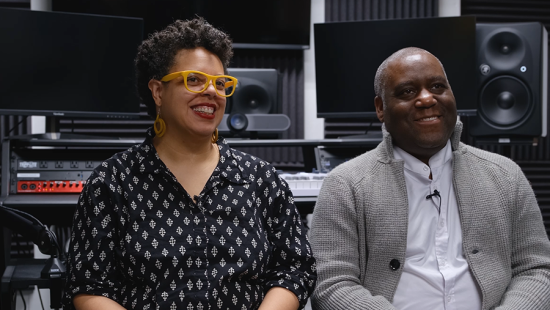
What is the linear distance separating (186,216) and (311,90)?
2.98m

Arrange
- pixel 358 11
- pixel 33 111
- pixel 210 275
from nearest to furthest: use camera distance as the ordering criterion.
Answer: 1. pixel 210 275
2. pixel 33 111
3. pixel 358 11

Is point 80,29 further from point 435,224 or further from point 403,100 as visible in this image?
point 435,224

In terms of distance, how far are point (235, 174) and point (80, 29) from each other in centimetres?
150

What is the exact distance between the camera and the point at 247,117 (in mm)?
2717

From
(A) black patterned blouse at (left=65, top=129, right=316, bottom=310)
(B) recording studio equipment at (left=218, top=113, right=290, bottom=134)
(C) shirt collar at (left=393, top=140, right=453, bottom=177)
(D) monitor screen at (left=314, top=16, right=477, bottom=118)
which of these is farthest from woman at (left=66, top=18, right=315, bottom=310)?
(D) monitor screen at (left=314, top=16, right=477, bottom=118)

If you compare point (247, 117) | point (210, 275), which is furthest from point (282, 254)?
point (247, 117)

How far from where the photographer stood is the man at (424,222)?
1512 mm

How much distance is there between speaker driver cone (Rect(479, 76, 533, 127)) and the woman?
6.41ft

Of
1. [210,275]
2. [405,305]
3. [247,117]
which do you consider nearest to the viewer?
[210,275]

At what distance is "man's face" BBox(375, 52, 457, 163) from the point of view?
160 cm

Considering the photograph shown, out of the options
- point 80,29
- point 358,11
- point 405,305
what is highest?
point 358,11

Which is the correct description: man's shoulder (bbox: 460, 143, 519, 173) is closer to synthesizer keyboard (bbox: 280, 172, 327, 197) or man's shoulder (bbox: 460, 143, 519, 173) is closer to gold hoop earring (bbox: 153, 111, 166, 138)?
synthesizer keyboard (bbox: 280, 172, 327, 197)

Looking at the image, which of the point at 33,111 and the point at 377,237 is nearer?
the point at 377,237

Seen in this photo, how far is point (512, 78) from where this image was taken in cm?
305
